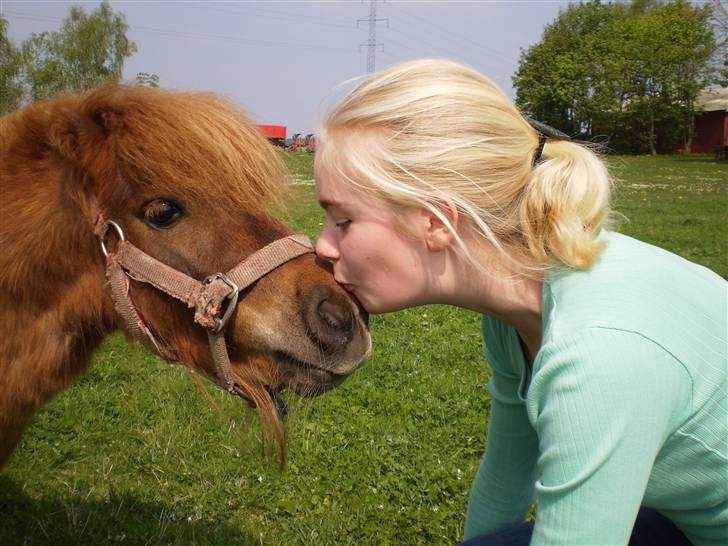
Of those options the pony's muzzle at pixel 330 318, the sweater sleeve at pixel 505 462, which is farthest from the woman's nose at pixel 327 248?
the sweater sleeve at pixel 505 462

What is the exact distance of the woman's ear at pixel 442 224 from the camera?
1669mm

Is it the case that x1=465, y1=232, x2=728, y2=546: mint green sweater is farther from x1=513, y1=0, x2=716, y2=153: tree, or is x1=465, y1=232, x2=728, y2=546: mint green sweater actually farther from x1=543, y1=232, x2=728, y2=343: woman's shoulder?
x1=513, y1=0, x2=716, y2=153: tree

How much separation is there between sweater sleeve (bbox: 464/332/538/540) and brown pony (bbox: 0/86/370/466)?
527 millimetres

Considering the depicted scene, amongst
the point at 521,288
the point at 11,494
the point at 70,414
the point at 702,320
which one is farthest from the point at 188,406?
the point at 702,320

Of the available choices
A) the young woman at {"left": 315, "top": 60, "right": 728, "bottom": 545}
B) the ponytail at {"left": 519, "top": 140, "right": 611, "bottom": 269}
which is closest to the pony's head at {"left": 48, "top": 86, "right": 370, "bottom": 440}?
the young woman at {"left": 315, "top": 60, "right": 728, "bottom": 545}

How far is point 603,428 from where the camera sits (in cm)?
136

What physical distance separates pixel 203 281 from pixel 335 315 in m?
0.42

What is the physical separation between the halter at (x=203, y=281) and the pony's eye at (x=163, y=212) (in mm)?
101

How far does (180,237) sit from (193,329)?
0.30 m

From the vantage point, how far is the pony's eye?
2049 millimetres

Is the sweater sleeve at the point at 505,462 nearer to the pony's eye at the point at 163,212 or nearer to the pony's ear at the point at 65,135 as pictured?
the pony's eye at the point at 163,212

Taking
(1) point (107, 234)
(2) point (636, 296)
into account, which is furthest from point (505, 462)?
(1) point (107, 234)

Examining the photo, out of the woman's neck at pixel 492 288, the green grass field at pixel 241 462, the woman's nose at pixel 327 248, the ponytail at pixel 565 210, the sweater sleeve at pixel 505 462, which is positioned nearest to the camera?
the ponytail at pixel 565 210

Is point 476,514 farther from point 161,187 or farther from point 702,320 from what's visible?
point 161,187
